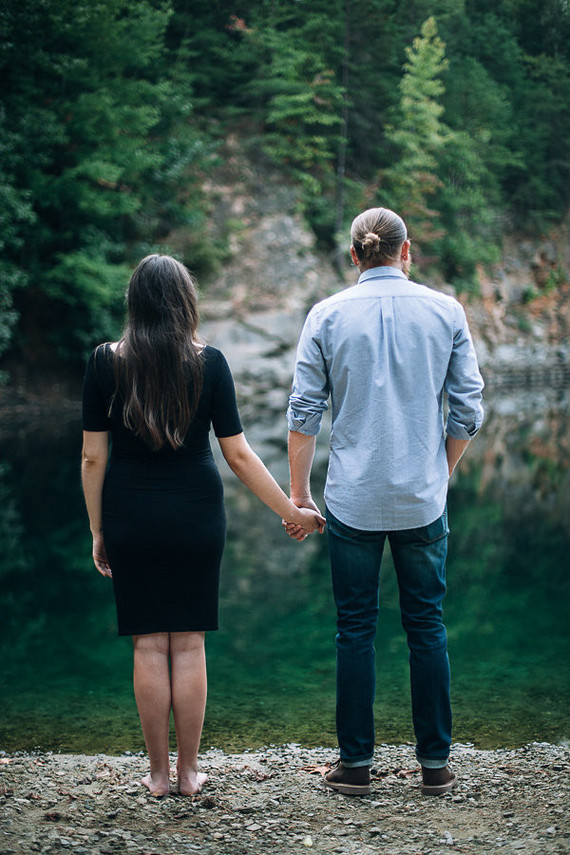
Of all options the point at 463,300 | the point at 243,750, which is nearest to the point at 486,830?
the point at 243,750

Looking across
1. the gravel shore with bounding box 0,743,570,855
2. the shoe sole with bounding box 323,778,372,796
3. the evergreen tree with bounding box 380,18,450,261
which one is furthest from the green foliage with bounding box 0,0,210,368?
the shoe sole with bounding box 323,778,372,796

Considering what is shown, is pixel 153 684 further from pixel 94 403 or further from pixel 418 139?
pixel 418 139

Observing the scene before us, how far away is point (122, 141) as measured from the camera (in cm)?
2233

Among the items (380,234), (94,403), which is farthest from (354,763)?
(380,234)

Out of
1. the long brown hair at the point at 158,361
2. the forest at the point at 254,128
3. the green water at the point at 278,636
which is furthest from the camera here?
the forest at the point at 254,128

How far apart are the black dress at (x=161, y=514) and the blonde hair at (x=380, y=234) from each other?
671 mm

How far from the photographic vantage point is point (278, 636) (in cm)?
571

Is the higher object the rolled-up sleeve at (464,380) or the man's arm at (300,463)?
the rolled-up sleeve at (464,380)

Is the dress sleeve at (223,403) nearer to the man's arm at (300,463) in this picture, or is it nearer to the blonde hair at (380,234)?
the man's arm at (300,463)

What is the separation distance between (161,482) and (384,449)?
0.77 m

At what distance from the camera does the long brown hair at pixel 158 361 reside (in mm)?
2803

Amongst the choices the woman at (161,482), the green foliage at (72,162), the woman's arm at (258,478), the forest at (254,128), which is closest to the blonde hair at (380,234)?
the woman at (161,482)

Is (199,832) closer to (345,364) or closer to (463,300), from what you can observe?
(345,364)

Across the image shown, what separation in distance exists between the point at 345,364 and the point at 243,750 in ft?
6.44
